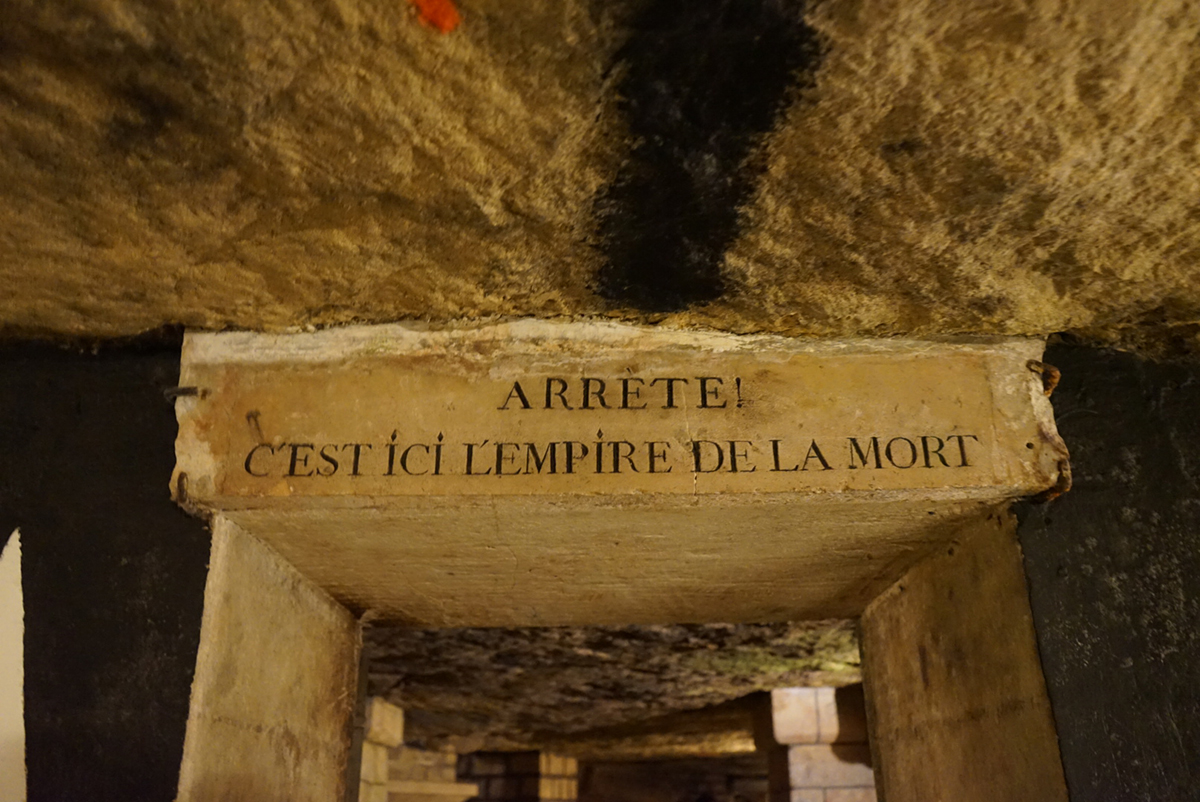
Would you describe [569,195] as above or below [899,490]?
above

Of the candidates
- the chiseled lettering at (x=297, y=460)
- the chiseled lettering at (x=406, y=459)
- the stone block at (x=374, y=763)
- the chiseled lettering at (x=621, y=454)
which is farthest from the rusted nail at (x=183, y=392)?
the stone block at (x=374, y=763)

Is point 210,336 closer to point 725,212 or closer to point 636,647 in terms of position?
point 725,212

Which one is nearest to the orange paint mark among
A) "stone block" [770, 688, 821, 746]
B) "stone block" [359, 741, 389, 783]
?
"stone block" [770, 688, 821, 746]

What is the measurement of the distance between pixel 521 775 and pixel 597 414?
238 inches

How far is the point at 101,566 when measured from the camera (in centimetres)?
166

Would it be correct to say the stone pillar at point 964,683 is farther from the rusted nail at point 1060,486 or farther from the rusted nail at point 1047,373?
the rusted nail at point 1047,373

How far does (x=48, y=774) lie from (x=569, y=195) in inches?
52.7

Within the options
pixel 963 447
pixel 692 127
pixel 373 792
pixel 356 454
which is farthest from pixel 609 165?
pixel 373 792

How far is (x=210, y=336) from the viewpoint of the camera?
177cm

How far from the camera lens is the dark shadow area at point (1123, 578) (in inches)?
59.1

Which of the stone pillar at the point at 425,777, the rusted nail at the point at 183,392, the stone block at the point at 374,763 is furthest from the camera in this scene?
the stone pillar at the point at 425,777

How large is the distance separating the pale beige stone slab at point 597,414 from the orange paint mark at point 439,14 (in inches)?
30.1

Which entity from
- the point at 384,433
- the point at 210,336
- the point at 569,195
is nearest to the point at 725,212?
the point at 569,195

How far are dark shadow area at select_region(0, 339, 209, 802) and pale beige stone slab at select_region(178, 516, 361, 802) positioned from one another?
0.12 feet
